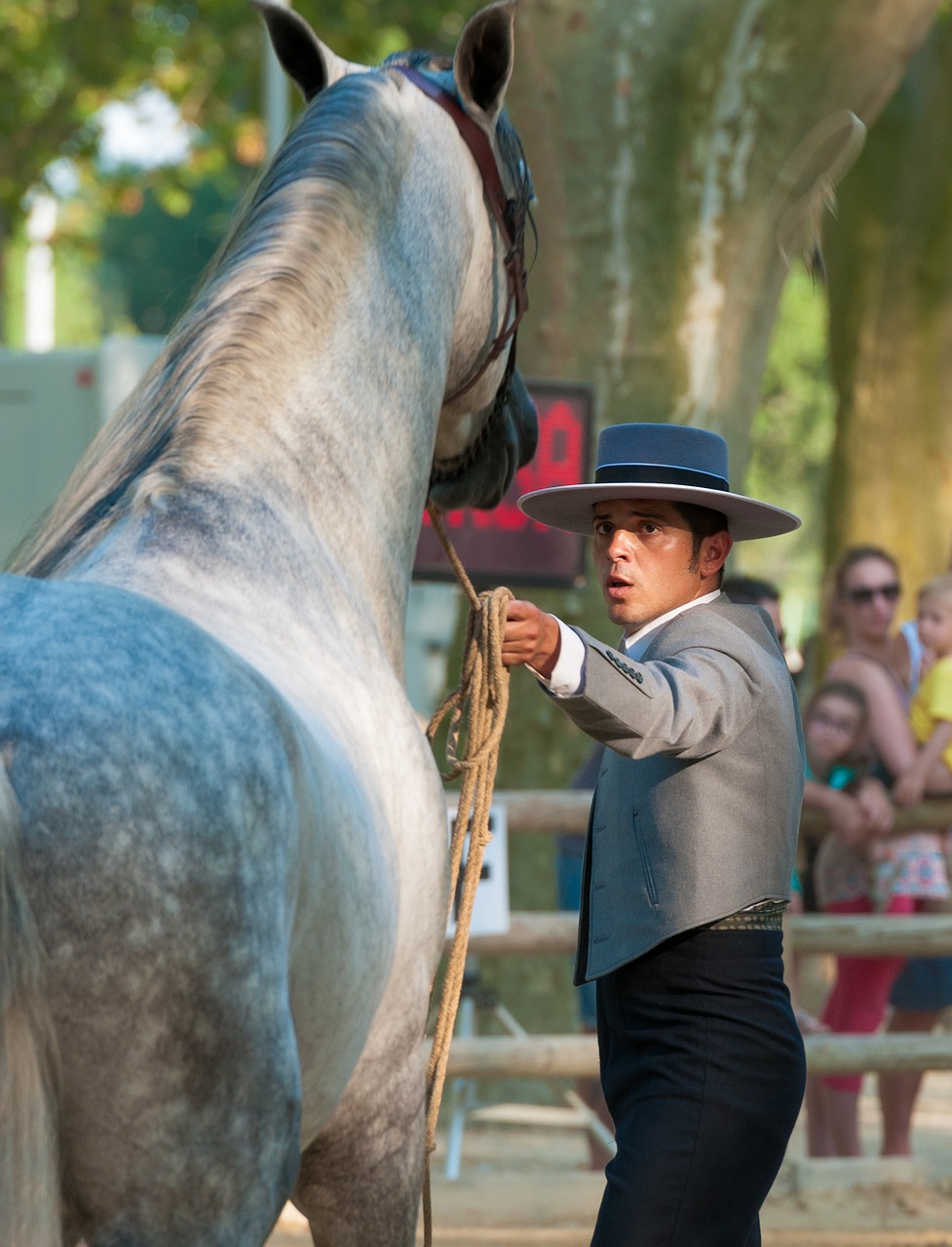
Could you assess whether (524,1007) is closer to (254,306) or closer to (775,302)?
(775,302)

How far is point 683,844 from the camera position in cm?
255

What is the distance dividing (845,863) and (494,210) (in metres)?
3.67

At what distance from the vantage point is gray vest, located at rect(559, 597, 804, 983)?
2479 millimetres

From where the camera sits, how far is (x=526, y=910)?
700cm

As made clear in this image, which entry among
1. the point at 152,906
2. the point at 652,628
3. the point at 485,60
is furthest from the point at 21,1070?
the point at 485,60

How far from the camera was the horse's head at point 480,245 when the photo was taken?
2773 mm

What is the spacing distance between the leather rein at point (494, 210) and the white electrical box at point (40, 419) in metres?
4.89

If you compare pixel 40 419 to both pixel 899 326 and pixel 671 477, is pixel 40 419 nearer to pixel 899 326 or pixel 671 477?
pixel 671 477

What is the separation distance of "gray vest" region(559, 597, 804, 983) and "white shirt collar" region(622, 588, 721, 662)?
20 mm

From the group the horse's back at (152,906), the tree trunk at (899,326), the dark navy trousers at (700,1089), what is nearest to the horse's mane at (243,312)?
the horse's back at (152,906)

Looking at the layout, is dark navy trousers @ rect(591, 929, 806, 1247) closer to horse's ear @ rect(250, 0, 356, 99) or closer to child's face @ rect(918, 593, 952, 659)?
A: horse's ear @ rect(250, 0, 356, 99)

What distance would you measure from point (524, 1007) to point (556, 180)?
352 cm

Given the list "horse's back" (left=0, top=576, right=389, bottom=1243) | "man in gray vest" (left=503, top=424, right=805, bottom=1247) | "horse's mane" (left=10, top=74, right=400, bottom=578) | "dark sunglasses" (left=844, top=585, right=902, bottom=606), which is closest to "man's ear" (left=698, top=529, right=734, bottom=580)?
"man in gray vest" (left=503, top=424, right=805, bottom=1247)

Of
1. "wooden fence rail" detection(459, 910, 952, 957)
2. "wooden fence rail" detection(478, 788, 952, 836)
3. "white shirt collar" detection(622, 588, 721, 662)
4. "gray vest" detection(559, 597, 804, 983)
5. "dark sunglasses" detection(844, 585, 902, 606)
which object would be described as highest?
"dark sunglasses" detection(844, 585, 902, 606)
